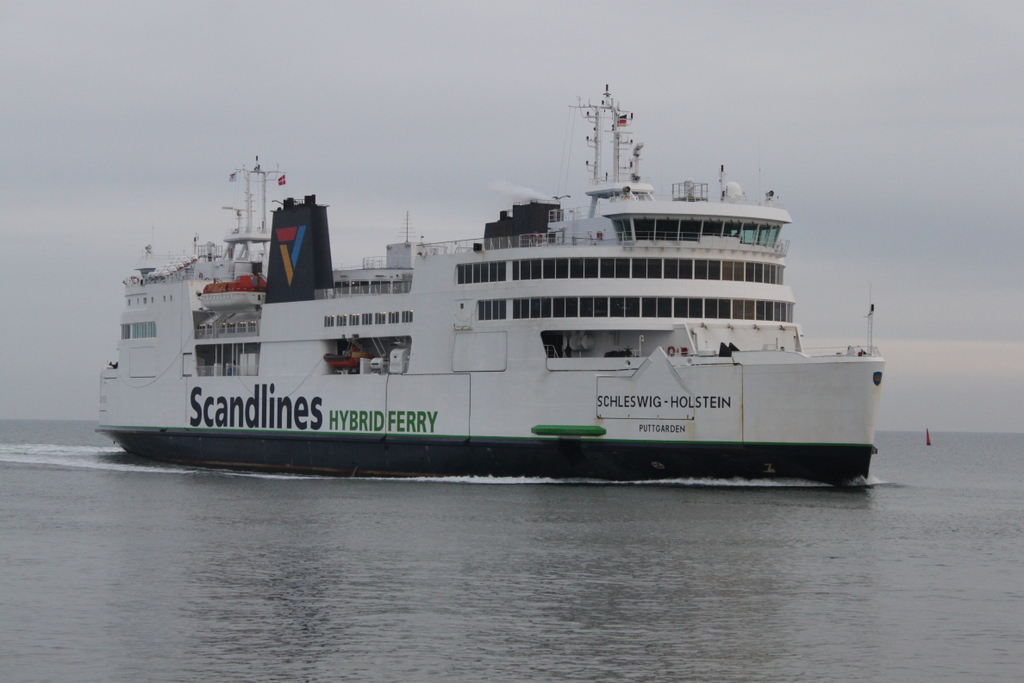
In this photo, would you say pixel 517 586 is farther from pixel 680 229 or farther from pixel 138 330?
pixel 138 330

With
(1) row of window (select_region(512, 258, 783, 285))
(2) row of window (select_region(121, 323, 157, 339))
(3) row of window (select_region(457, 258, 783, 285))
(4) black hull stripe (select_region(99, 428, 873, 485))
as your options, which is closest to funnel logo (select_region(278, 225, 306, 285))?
(4) black hull stripe (select_region(99, 428, 873, 485))

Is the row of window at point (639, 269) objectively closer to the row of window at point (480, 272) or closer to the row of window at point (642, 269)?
the row of window at point (642, 269)

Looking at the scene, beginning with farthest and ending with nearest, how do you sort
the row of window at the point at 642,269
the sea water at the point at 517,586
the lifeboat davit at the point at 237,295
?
the lifeboat davit at the point at 237,295 < the row of window at the point at 642,269 < the sea water at the point at 517,586

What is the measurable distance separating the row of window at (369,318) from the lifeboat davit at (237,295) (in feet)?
16.6

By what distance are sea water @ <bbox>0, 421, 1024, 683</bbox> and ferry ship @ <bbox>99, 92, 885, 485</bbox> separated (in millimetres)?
1596

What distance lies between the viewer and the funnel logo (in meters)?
46.0

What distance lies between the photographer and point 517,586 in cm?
2214

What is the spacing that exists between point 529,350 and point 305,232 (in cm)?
1310

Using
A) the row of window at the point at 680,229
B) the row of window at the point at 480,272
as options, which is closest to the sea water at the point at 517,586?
the row of window at the point at 480,272

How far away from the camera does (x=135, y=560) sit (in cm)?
2534

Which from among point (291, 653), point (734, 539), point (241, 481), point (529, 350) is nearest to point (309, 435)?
point (241, 481)

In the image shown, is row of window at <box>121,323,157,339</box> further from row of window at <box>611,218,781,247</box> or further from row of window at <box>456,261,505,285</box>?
A: row of window at <box>611,218,781,247</box>

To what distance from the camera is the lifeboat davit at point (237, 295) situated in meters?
47.8

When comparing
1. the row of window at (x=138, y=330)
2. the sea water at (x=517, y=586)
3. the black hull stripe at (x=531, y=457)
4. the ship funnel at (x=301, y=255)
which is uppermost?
the ship funnel at (x=301, y=255)
